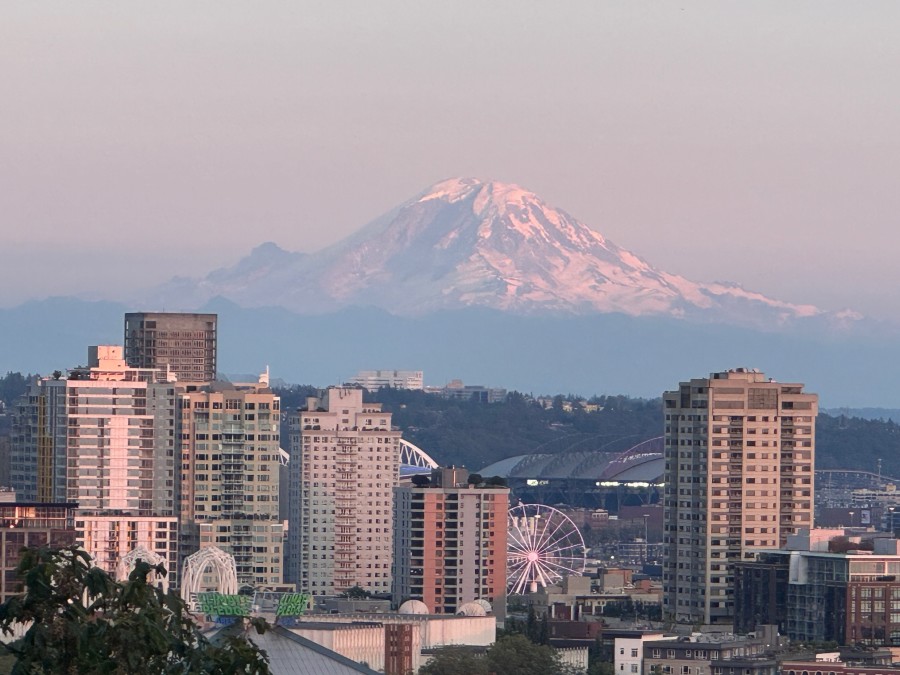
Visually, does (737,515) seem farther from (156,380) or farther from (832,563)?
(156,380)

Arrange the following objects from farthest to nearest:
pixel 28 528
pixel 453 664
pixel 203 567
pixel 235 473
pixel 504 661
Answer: pixel 235 473
pixel 203 567
pixel 28 528
pixel 504 661
pixel 453 664

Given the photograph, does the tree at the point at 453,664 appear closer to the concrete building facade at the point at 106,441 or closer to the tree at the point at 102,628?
the concrete building facade at the point at 106,441

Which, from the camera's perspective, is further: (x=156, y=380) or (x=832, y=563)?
(x=156, y=380)

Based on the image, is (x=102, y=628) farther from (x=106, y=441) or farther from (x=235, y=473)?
(x=106, y=441)

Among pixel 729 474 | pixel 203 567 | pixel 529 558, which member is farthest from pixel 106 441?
pixel 203 567

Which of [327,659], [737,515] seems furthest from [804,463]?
[327,659]

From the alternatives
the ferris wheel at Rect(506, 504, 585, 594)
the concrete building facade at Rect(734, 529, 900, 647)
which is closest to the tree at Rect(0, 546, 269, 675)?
the concrete building facade at Rect(734, 529, 900, 647)
